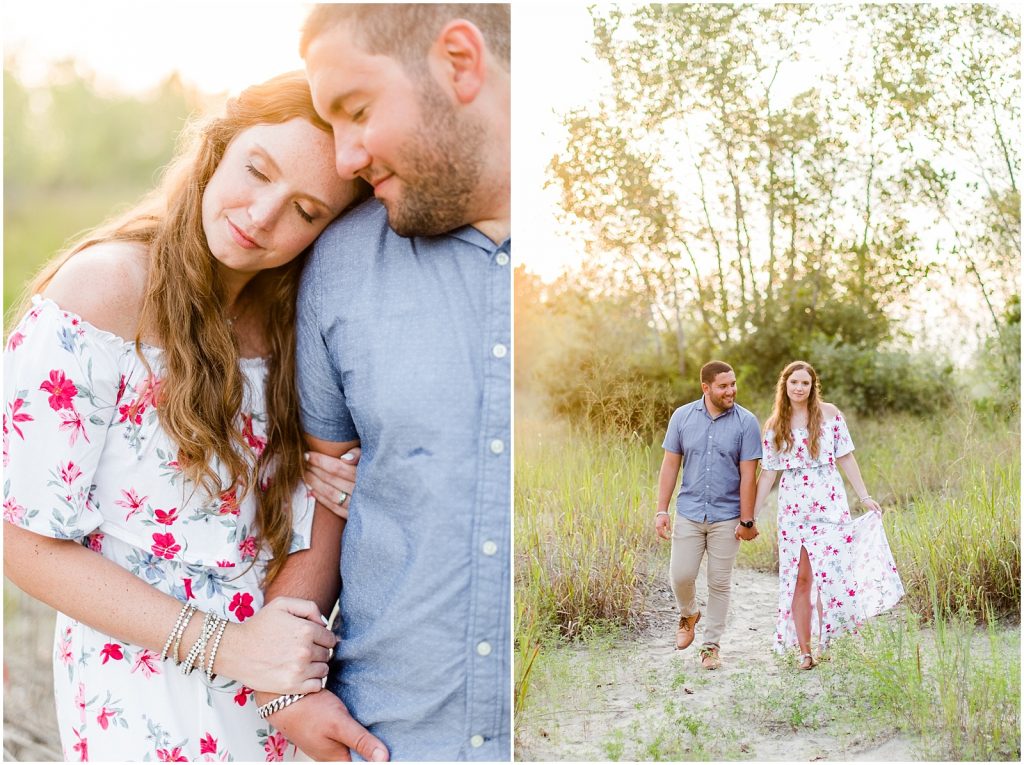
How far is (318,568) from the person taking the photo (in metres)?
2.15

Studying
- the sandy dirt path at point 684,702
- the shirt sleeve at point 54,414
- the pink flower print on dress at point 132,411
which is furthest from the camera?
the sandy dirt path at point 684,702

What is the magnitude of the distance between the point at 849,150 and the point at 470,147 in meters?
0.97

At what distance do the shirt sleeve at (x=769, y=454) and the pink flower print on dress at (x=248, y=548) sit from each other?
1.21 meters

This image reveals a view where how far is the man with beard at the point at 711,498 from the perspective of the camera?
2.25m

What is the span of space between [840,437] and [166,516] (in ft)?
5.18

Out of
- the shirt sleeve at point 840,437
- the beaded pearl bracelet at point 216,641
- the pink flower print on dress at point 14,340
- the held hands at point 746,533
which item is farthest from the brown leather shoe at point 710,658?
the pink flower print on dress at point 14,340

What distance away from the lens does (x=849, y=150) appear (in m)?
2.29

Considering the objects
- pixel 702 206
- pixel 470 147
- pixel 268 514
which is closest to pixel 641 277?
pixel 702 206

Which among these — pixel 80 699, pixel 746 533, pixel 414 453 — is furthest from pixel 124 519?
pixel 746 533

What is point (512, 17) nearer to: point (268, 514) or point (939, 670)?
point (268, 514)

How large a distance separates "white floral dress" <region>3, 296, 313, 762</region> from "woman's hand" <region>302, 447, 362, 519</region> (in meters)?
0.05

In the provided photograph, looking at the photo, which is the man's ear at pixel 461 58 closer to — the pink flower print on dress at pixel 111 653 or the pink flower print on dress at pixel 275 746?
the pink flower print on dress at pixel 111 653

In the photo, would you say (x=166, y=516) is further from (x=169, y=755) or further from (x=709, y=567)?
(x=709, y=567)

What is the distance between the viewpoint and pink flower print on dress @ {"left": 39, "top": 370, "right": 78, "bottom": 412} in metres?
1.85
